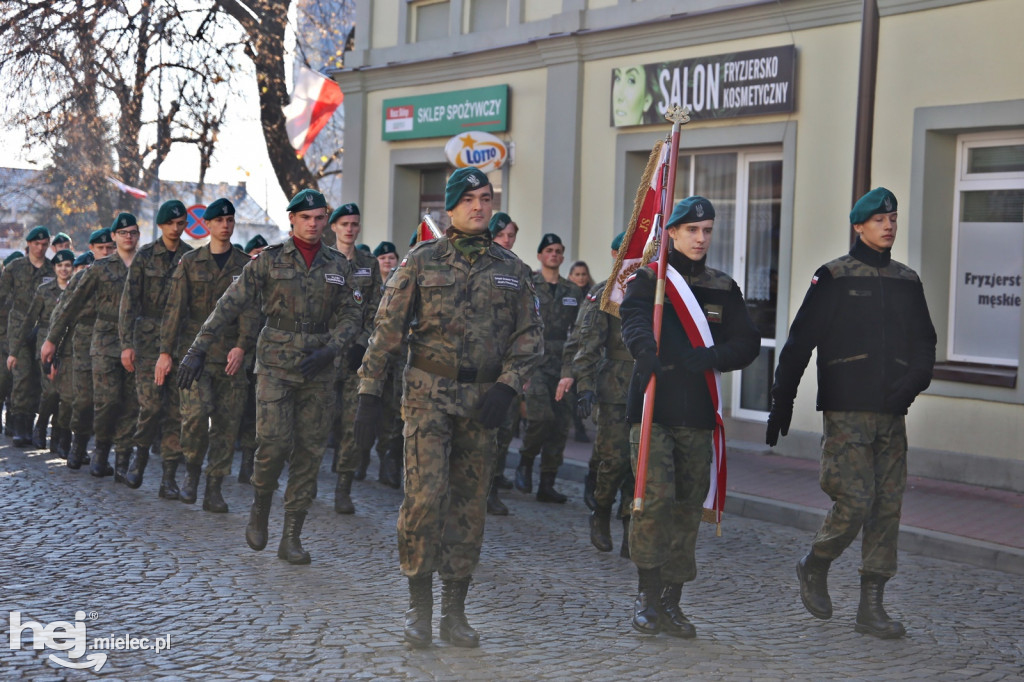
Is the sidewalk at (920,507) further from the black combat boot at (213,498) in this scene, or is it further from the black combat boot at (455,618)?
the black combat boot at (455,618)

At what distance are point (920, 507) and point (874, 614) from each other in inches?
151

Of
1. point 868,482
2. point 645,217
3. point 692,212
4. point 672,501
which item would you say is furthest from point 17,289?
point 868,482

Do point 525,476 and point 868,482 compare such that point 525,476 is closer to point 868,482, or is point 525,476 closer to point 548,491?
point 548,491

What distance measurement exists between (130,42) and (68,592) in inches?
601

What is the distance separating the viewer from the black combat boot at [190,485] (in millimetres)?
9422

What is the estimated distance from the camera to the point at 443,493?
18.9 ft

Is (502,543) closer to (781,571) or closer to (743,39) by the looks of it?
(781,571)

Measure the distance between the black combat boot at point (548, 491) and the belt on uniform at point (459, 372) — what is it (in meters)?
4.34

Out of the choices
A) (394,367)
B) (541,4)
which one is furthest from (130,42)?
(394,367)

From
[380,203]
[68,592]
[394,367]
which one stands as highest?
[380,203]

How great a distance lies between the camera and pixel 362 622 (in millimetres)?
6074

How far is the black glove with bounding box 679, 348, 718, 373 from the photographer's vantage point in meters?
5.98

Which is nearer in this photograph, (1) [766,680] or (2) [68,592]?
(1) [766,680]

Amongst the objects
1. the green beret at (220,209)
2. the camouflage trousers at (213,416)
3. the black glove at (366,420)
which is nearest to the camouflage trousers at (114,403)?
the camouflage trousers at (213,416)
